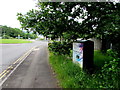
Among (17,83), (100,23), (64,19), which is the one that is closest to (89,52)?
(100,23)

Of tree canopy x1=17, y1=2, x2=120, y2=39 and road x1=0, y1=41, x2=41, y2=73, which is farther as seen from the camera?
road x1=0, y1=41, x2=41, y2=73

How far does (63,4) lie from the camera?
6.62 meters

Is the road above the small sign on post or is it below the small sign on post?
below

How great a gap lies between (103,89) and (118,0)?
4.94 metres

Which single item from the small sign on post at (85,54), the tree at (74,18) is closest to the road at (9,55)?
the tree at (74,18)

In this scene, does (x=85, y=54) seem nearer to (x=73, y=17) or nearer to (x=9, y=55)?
(x=73, y=17)

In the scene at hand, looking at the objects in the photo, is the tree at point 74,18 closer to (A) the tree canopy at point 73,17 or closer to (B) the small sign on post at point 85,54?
(A) the tree canopy at point 73,17

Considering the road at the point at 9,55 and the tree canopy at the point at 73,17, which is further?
the road at the point at 9,55

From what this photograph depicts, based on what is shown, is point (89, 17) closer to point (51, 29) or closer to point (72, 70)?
point (51, 29)

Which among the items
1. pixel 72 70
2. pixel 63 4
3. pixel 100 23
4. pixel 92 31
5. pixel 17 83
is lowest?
pixel 17 83

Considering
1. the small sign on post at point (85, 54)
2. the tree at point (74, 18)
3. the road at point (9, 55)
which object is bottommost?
the road at point (9, 55)

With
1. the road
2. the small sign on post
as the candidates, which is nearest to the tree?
the small sign on post

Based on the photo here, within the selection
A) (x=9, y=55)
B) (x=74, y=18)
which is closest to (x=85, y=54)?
(x=74, y=18)

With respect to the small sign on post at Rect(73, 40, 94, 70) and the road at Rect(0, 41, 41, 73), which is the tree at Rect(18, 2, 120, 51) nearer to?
the small sign on post at Rect(73, 40, 94, 70)
